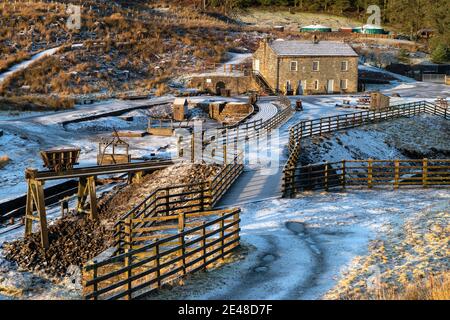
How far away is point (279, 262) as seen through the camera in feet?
56.7

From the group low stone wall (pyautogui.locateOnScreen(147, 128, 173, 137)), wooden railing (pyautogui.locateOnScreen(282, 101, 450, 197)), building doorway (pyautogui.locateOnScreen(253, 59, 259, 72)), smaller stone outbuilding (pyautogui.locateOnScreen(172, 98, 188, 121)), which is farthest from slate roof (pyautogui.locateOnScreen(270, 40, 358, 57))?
low stone wall (pyautogui.locateOnScreen(147, 128, 173, 137))

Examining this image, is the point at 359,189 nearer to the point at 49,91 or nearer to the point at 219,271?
the point at 219,271

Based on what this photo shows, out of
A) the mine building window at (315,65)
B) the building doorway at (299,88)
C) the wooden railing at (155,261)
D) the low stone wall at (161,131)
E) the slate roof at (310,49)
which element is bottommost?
the low stone wall at (161,131)

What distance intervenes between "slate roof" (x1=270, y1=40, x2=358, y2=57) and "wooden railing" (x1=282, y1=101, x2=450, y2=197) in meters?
14.2

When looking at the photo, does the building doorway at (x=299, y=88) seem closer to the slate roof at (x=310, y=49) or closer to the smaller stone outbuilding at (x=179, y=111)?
the slate roof at (x=310, y=49)

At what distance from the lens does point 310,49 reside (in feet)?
227

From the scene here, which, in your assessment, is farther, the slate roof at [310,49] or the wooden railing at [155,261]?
the slate roof at [310,49]

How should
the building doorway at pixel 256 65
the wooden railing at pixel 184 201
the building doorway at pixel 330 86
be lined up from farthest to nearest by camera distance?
the building doorway at pixel 256 65 < the building doorway at pixel 330 86 < the wooden railing at pixel 184 201

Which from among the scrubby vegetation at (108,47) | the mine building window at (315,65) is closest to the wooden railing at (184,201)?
the scrubby vegetation at (108,47)

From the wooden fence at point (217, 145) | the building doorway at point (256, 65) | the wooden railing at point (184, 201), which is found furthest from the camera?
the building doorway at point (256, 65)

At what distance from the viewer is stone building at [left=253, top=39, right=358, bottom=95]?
2682 inches

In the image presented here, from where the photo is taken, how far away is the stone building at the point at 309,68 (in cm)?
6812

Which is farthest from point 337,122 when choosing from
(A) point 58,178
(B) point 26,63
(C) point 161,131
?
(B) point 26,63
